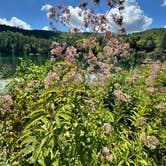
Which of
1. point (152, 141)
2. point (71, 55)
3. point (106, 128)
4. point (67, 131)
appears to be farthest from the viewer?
point (71, 55)

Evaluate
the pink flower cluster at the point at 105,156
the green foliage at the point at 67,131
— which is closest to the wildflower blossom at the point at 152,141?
the green foliage at the point at 67,131

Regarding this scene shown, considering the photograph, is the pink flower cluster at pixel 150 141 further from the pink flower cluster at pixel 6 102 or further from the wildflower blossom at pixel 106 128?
the pink flower cluster at pixel 6 102

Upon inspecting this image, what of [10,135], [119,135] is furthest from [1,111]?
[119,135]

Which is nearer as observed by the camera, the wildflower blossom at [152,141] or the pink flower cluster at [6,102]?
the wildflower blossom at [152,141]

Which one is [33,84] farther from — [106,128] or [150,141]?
→ [150,141]

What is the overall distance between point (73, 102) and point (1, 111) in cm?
103

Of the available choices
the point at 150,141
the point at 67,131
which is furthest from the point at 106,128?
the point at 150,141

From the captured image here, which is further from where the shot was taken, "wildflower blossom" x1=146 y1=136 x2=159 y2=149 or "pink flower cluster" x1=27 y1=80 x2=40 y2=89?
"pink flower cluster" x1=27 y1=80 x2=40 y2=89

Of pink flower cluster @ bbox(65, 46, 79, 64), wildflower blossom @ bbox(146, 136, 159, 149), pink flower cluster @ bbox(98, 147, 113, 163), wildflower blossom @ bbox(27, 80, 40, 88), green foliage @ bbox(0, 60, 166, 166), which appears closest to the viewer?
green foliage @ bbox(0, 60, 166, 166)

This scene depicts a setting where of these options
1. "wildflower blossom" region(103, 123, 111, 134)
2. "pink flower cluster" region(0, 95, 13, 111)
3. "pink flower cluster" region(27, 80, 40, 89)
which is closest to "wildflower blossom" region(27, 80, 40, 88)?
"pink flower cluster" region(27, 80, 40, 89)

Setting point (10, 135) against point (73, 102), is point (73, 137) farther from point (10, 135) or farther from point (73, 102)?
point (10, 135)

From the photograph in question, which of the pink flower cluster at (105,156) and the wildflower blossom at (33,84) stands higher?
the wildflower blossom at (33,84)

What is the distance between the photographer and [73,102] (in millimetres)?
2652

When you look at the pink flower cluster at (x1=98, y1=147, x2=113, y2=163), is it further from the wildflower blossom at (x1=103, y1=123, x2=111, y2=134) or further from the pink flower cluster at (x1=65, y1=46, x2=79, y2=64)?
the pink flower cluster at (x1=65, y1=46, x2=79, y2=64)
